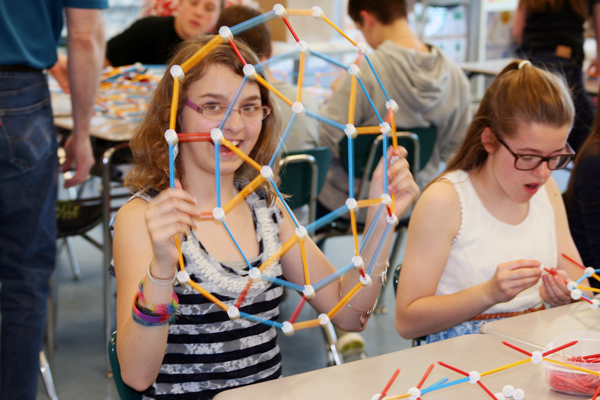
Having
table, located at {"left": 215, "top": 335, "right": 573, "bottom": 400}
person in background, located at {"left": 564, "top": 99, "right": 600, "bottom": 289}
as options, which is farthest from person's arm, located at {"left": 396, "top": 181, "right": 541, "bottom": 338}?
person in background, located at {"left": 564, "top": 99, "right": 600, "bottom": 289}

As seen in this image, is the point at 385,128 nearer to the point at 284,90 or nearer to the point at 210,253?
the point at 210,253

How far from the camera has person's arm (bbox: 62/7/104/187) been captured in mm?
1667

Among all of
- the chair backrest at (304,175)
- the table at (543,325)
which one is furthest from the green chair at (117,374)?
the chair backrest at (304,175)

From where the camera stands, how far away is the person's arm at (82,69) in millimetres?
1667

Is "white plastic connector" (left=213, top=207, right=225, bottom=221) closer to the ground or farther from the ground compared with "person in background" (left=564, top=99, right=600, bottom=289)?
farther from the ground

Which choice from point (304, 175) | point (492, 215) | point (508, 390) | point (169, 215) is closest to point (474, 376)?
point (508, 390)

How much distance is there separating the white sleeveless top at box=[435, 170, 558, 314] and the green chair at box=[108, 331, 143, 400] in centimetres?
68

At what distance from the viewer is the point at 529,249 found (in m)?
1.37

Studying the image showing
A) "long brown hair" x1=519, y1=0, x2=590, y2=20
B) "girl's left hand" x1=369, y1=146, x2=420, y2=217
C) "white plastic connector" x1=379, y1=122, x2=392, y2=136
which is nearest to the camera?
"white plastic connector" x1=379, y1=122, x2=392, y2=136

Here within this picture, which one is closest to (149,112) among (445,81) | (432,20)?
(445,81)

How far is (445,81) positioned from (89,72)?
144 centimetres

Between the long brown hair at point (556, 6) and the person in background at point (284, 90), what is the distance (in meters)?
1.25

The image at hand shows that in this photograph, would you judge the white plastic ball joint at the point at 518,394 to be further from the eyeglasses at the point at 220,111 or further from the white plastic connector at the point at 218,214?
the eyeglasses at the point at 220,111

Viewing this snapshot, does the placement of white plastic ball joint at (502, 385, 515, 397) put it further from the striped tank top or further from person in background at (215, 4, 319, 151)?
person in background at (215, 4, 319, 151)
